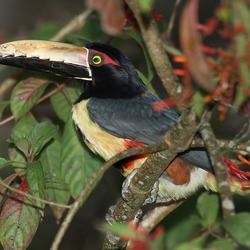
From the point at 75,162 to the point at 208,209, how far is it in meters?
1.53

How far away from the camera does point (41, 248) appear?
5859 mm

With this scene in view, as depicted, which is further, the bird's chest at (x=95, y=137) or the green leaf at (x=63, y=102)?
the green leaf at (x=63, y=102)

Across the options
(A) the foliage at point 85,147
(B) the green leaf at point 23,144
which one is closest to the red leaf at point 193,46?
(A) the foliage at point 85,147

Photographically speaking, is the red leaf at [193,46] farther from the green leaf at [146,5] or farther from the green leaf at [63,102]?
the green leaf at [63,102]

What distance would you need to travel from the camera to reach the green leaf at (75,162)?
393 cm

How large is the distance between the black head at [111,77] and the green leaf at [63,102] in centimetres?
9

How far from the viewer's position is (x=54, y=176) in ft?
13.3

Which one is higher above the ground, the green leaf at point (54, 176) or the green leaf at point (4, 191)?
the green leaf at point (4, 191)

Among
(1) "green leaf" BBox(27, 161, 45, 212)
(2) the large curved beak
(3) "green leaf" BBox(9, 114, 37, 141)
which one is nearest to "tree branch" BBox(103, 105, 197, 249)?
(1) "green leaf" BBox(27, 161, 45, 212)

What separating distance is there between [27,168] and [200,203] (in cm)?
112

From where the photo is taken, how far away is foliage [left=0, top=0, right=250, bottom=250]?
2156mm

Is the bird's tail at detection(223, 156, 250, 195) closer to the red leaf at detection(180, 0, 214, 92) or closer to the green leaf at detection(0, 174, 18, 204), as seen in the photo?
the green leaf at detection(0, 174, 18, 204)

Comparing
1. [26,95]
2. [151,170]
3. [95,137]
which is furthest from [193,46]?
[26,95]

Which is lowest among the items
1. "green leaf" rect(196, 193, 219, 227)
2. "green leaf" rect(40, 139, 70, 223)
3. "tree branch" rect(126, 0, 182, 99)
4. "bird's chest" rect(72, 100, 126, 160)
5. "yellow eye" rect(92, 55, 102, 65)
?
"green leaf" rect(40, 139, 70, 223)
